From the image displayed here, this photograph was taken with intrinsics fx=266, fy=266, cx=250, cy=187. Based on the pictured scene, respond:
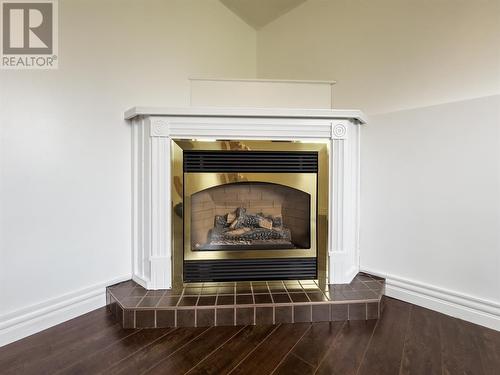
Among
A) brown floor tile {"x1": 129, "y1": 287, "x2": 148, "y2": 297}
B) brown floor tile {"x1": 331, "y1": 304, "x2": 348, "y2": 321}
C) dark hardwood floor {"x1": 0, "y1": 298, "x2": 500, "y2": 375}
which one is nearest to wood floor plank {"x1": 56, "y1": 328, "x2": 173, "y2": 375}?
dark hardwood floor {"x1": 0, "y1": 298, "x2": 500, "y2": 375}

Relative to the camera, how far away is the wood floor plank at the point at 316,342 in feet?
3.95

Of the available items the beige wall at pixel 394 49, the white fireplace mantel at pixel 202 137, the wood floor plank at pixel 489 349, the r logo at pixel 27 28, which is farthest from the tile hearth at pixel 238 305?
the r logo at pixel 27 28

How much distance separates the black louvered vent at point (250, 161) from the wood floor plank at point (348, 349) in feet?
3.06

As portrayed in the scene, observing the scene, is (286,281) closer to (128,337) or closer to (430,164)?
(128,337)

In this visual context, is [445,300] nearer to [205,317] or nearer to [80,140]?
[205,317]

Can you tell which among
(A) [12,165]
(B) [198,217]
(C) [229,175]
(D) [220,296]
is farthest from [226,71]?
(D) [220,296]

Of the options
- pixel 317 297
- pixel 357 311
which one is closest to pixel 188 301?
pixel 317 297

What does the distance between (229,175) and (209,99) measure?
29.5 inches

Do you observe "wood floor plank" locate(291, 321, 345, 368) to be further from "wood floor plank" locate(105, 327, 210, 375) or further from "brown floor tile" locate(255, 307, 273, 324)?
"wood floor plank" locate(105, 327, 210, 375)

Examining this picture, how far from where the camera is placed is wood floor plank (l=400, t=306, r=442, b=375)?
3.71 ft

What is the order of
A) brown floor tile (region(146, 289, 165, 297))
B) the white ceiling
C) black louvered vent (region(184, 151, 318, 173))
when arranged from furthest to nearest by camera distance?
the white ceiling, black louvered vent (region(184, 151, 318, 173)), brown floor tile (region(146, 289, 165, 297))

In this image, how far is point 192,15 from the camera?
2.13 m

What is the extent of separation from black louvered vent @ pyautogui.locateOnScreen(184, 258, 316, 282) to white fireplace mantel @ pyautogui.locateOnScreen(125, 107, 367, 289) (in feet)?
0.45

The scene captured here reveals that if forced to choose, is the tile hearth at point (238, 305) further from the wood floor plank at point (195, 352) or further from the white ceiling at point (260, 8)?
the white ceiling at point (260, 8)
